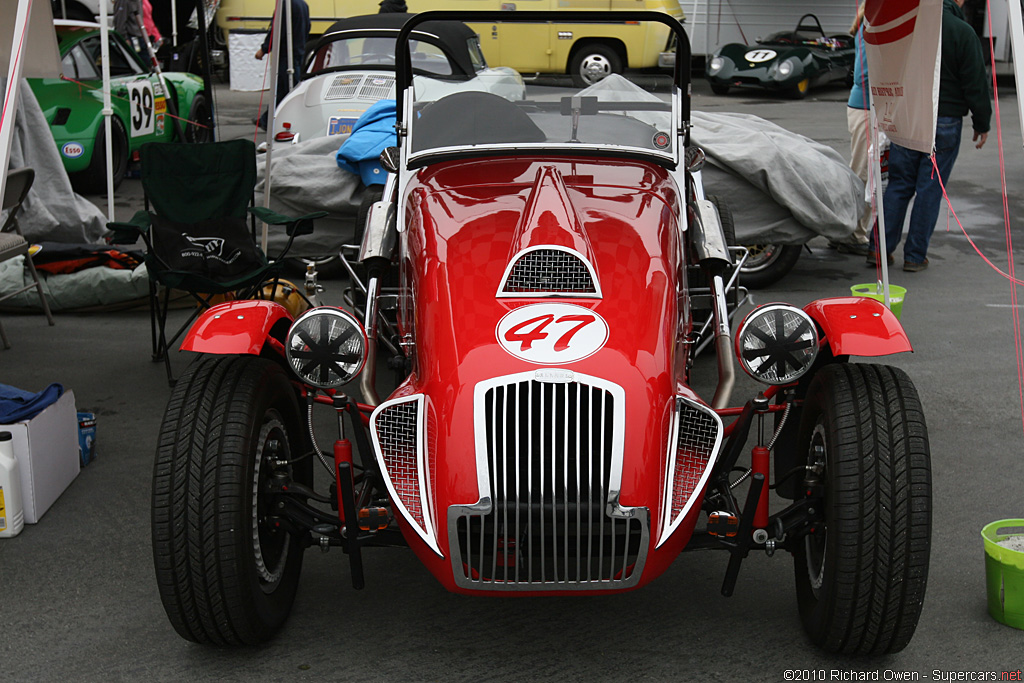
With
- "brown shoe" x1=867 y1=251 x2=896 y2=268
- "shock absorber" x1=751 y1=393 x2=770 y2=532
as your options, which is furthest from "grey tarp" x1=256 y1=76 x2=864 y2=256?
"shock absorber" x1=751 y1=393 x2=770 y2=532

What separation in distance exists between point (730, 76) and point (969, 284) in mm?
11229

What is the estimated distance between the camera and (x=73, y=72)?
1015cm

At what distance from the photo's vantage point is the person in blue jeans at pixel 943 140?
7203mm

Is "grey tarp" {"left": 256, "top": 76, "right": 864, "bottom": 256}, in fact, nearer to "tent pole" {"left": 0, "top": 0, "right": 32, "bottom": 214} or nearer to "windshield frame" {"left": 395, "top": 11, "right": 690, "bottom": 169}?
"windshield frame" {"left": 395, "top": 11, "right": 690, "bottom": 169}

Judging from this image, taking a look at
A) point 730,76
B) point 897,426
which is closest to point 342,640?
point 897,426

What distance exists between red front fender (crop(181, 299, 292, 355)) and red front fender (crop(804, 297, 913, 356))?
177cm

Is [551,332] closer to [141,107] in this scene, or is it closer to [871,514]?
[871,514]

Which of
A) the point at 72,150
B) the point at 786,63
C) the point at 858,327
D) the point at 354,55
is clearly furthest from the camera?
the point at 786,63

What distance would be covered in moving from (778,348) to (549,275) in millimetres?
727

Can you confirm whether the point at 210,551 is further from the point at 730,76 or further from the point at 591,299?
the point at 730,76

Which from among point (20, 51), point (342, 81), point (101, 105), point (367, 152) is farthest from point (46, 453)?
point (101, 105)

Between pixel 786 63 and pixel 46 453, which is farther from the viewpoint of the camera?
pixel 786 63

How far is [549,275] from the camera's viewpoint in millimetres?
3236

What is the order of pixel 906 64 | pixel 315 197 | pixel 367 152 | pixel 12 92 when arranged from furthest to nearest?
pixel 315 197
pixel 367 152
pixel 906 64
pixel 12 92
